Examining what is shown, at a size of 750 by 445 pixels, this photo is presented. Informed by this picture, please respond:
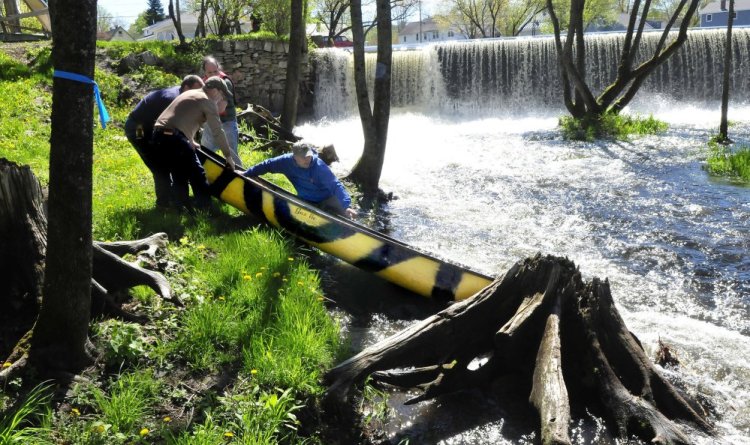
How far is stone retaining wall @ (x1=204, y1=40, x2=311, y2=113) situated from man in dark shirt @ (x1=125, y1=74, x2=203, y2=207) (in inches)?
462

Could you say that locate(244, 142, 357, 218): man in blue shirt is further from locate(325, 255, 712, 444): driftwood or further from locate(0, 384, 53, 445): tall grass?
locate(0, 384, 53, 445): tall grass

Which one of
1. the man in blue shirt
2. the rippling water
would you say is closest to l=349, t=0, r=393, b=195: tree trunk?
the rippling water

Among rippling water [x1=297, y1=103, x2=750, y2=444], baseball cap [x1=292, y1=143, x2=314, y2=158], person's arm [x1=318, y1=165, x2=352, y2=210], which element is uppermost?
baseball cap [x1=292, y1=143, x2=314, y2=158]

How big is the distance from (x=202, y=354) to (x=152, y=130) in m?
3.28

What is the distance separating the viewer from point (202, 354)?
4387 millimetres

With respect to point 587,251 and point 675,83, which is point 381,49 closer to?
point 587,251

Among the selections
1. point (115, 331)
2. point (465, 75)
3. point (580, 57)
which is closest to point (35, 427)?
point (115, 331)

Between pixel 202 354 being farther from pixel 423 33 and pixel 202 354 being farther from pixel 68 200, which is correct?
pixel 423 33

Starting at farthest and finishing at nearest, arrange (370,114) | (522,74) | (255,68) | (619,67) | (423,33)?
(423,33) < (522,74) < (255,68) < (619,67) < (370,114)

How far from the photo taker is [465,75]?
2252 centimetres

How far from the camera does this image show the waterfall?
72.4ft

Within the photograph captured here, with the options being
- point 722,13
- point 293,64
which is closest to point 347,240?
point 293,64

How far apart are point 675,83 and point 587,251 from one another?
16438 millimetres

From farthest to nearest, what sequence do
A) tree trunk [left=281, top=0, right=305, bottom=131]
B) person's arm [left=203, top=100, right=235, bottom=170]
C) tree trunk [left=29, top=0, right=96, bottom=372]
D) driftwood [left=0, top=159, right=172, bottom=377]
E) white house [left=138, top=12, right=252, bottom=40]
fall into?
white house [left=138, top=12, right=252, bottom=40] < tree trunk [left=281, top=0, right=305, bottom=131] < person's arm [left=203, top=100, right=235, bottom=170] < driftwood [left=0, top=159, right=172, bottom=377] < tree trunk [left=29, top=0, right=96, bottom=372]
